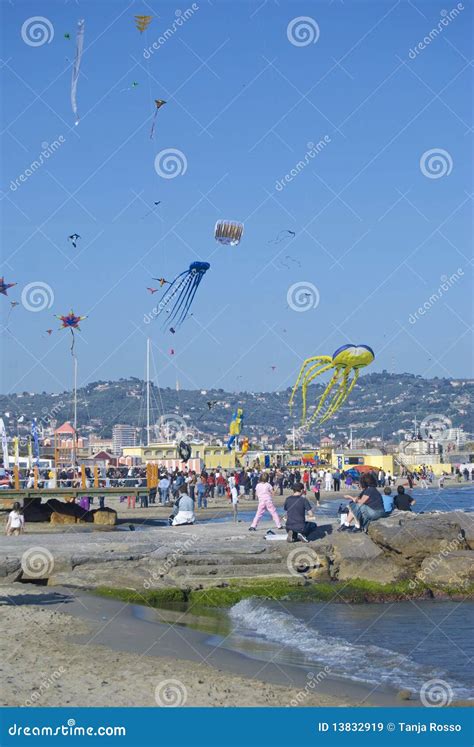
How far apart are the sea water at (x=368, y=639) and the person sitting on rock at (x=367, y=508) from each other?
3074mm

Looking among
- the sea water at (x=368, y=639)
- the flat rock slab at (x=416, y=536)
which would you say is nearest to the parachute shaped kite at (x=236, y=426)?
the flat rock slab at (x=416, y=536)

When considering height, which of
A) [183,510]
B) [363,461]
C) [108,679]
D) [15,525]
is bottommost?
[108,679]

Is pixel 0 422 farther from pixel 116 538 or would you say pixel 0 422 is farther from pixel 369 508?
pixel 369 508

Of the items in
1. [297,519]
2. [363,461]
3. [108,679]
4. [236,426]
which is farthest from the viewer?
[363,461]

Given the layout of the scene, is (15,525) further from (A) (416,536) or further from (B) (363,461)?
(B) (363,461)

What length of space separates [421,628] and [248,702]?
18.6 feet

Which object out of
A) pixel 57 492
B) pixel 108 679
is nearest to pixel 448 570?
pixel 108 679

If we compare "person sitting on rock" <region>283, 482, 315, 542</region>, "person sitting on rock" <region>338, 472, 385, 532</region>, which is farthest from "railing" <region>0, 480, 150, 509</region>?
"person sitting on rock" <region>338, 472, 385, 532</region>

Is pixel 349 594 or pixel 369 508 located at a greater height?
pixel 369 508

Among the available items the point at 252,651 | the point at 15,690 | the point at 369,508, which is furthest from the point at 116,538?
the point at 15,690

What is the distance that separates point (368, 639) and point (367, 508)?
6.17 metres

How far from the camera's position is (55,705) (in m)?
8.98

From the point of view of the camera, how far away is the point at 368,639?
45.1 ft
